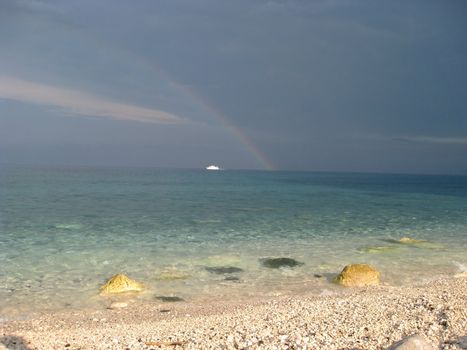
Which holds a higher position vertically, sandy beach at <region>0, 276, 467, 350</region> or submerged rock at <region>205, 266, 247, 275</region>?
sandy beach at <region>0, 276, 467, 350</region>

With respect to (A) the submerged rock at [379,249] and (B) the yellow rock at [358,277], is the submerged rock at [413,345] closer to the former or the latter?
(B) the yellow rock at [358,277]

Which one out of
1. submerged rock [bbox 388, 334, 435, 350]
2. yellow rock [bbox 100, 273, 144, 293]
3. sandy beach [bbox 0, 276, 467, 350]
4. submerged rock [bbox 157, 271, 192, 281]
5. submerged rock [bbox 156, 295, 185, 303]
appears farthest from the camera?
submerged rock [bbox 157, 271, 192, 281]

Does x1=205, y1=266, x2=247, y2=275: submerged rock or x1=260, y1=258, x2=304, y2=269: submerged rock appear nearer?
x1=205, y1=266, x2=247, y2=275: submerged rock

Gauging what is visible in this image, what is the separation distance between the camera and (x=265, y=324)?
1233 centimetres

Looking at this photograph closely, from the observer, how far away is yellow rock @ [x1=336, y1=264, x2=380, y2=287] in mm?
18677

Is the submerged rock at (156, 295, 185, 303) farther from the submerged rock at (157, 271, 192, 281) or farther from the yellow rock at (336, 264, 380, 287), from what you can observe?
the yellow rock at (336, 264, 380, 287)

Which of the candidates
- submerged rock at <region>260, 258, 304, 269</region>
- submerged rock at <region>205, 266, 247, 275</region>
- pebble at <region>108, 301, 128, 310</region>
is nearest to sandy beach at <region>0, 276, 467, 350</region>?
pebble at <region>108, 301, 128, 310</region>

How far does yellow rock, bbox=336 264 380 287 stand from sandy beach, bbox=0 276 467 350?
1.71 metres

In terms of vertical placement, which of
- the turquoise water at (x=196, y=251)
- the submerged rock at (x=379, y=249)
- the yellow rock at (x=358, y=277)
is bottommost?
the turquoise water at (x=196, y=251)

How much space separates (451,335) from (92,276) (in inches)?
623

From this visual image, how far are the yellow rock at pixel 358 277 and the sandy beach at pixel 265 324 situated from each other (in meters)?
1.71

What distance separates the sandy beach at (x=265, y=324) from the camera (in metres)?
10.6

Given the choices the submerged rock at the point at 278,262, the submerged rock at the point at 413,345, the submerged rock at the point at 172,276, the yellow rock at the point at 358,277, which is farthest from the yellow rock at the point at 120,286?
the submerged rock at the point at 413,345

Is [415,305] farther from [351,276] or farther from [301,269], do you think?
[301,269]
